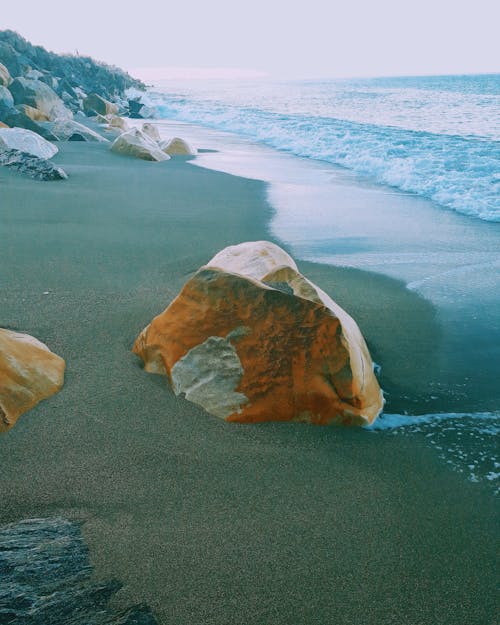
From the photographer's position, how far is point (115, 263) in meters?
4.31

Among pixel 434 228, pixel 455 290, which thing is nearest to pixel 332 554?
pixel 455 290

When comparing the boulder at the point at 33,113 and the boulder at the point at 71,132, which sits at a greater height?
the boulder at the point at 33,113

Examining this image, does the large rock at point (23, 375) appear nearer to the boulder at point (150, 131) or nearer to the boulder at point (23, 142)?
the boulder at point (23, 142)

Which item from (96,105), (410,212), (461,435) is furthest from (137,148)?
(96,105)

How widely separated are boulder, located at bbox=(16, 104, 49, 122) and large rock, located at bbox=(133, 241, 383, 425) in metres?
14.7

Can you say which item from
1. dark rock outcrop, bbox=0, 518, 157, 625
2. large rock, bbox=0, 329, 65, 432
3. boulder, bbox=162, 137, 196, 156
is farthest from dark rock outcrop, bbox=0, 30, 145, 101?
dark rock outcrop, bbox=0, 518, 157, 625

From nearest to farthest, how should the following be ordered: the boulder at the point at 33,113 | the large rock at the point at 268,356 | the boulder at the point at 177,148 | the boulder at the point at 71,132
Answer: the large rock at the point at 268,356, the boulder at the point at 177,148, the boulder at the point at 71,132, the boulder at the point at 33,113

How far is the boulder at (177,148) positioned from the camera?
11.3m

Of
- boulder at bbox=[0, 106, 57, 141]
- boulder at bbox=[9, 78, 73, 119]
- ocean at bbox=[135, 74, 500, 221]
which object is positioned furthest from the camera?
boulder at bbox=[9, 78, 73, 119]

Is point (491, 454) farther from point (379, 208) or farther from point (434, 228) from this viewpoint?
point (379, 208)

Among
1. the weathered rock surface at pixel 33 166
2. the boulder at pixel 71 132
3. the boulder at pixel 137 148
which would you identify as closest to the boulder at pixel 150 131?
the boulder at pixel 71 132

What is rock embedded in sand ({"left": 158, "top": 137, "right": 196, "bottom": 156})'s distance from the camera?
1134cm

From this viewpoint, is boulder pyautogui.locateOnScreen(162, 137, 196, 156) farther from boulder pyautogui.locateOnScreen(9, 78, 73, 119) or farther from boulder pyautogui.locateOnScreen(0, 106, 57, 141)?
boulder pyautogui.locateOnScreen(9, 78, 73, 119)

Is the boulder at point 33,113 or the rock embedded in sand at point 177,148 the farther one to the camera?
the boulder at point 33,113
